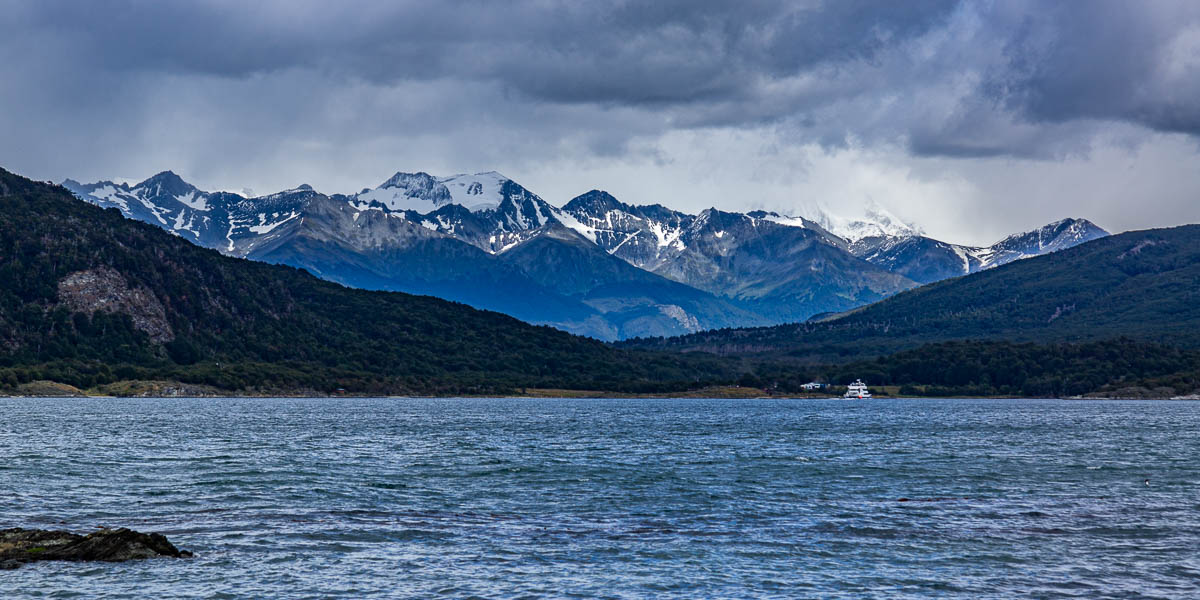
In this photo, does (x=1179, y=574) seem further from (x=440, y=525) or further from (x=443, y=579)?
(x=440, y=525)

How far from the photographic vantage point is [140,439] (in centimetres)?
14438

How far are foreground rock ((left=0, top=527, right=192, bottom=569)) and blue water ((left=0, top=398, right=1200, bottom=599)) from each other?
1.53m

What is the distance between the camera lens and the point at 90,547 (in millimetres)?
54938

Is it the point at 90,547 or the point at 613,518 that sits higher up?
the point at 90,547

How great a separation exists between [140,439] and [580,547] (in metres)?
102

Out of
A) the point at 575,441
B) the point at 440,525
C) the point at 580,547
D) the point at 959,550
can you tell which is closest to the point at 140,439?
the point at 575,441

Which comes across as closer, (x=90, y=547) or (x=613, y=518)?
(x=90, y=547)

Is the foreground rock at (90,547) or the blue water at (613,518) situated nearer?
the blue water at (613,518)

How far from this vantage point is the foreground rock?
54094 millimetres

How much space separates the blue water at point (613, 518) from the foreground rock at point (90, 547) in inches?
60.4

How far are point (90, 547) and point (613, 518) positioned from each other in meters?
31.6

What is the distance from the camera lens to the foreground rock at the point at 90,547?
54094 millimetres

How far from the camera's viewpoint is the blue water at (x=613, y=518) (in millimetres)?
51188

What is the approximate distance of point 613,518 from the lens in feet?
238
